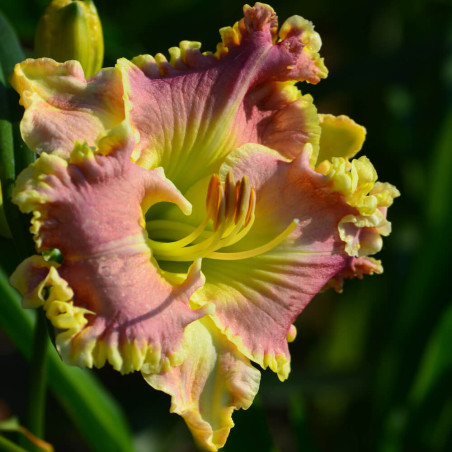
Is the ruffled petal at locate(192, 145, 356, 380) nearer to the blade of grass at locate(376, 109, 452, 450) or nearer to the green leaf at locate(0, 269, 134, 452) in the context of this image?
the green leaf at locate(0, 269, 134, 452)

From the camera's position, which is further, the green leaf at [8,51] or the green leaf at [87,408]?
the green leaf at [87,408]

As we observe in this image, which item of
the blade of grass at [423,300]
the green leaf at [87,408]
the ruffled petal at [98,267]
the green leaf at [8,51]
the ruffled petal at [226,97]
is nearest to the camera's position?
the ruffled petal at [98,267]

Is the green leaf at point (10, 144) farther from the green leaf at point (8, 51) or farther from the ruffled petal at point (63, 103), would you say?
the ruffled petal at point (63, 103)

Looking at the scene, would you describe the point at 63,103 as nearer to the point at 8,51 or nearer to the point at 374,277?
the point at 8,51

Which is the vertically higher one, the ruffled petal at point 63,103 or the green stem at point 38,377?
the ruffled petal at point 63,103

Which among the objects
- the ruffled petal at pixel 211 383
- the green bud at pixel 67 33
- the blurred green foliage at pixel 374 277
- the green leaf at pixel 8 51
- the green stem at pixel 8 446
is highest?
the green bud at pixel 67 33

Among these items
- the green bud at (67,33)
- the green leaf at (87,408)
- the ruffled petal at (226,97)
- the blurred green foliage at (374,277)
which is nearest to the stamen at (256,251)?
the ruffled petal at (226,97)

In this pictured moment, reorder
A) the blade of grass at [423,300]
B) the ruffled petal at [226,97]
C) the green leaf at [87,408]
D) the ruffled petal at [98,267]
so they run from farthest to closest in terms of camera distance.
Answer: the blade of grass at [423,300], the green leaf at [87,408], the ruffled petal at [226,97], the ruffled petal at [98,267]

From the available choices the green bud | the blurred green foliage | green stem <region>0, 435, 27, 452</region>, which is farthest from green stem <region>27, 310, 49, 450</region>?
the blurred green foliage
